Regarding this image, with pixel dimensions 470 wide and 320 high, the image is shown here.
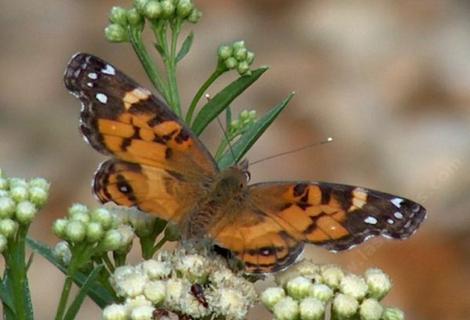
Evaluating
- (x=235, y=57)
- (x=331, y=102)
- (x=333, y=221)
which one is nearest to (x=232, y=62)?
(x=235, y=57)

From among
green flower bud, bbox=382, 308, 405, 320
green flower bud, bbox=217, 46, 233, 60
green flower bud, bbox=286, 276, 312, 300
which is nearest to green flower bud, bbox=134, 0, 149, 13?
green flower bud, bbox=217, 46, 233, 60

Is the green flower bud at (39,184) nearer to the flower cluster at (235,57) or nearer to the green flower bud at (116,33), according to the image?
the green flower bud at (116,33)

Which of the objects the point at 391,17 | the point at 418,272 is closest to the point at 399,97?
the point at 391,17

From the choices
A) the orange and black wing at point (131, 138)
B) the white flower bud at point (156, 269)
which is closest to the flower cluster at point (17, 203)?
the orange and black wing at point (131, 138)

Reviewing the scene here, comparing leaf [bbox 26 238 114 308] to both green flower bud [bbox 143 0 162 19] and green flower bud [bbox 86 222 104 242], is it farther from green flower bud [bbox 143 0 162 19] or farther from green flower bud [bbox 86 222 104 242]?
green flower bud [bbox 143 0 162 19]

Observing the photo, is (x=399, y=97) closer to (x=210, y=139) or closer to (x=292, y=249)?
(x=210, y=139)

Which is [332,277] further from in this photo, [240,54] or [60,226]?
[240,54]

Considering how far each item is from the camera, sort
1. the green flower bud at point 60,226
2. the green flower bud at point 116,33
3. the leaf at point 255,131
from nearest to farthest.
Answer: the green flower bud at point 60,226, the leaf at point 255,131, the green flower bud at point 116,33
